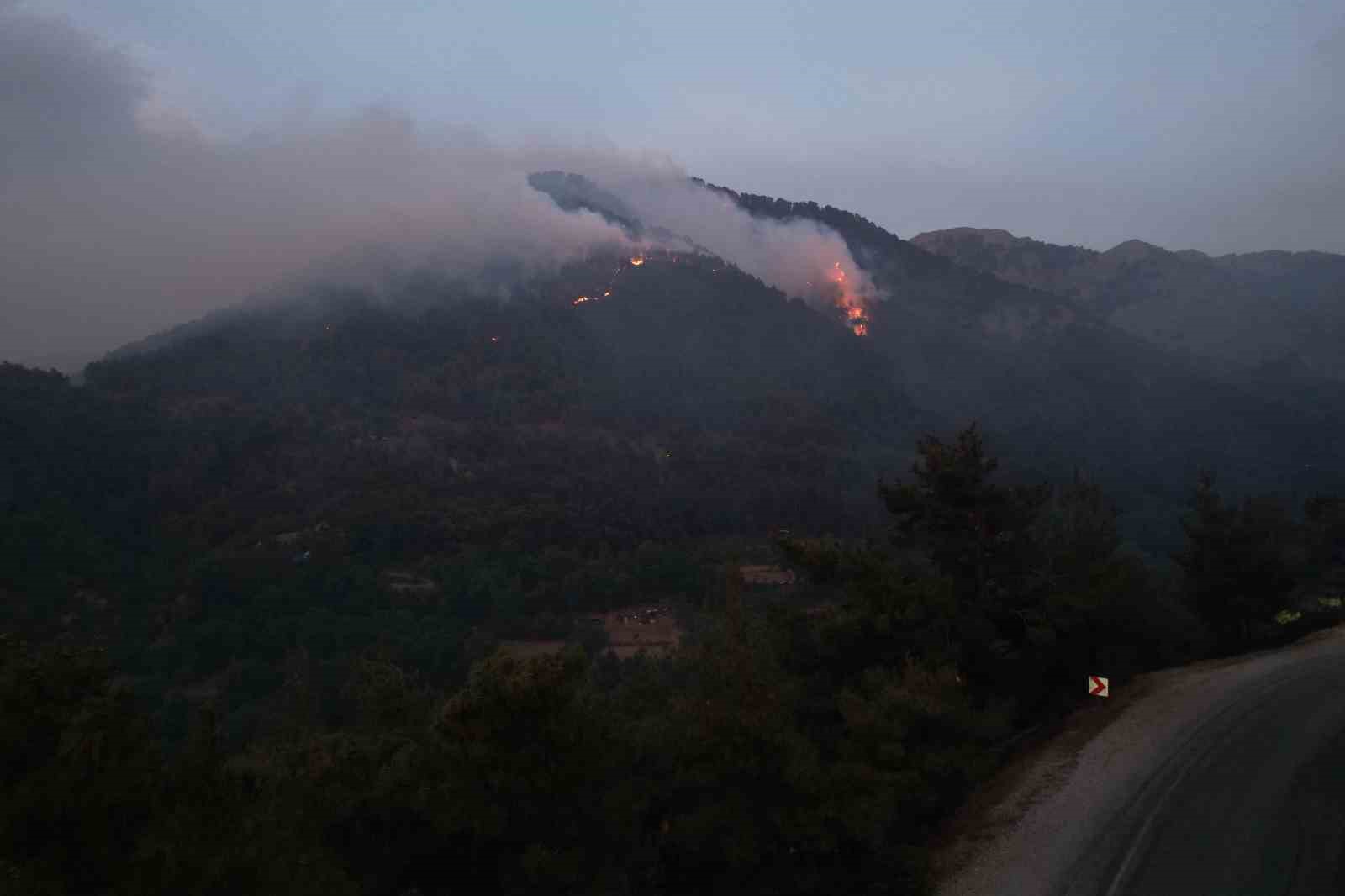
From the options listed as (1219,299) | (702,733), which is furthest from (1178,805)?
(1219,299)

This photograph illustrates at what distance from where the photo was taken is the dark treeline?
583cm

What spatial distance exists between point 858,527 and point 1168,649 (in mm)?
37622

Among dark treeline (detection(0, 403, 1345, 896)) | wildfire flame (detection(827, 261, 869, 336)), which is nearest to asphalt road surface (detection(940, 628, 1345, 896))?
dark treeline (detection(0, 403, 1345, 896))

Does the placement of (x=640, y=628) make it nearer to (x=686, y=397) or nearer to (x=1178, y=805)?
(x=1178, y=805)

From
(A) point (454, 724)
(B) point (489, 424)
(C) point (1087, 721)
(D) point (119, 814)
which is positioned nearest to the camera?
(D) point (119, 814)

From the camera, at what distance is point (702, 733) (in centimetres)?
930

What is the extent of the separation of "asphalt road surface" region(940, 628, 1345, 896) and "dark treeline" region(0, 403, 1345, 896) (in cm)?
92

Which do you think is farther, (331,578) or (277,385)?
(277,385)

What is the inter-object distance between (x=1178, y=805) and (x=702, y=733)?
6328 mm

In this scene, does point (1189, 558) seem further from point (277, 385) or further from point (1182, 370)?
point (1182, 370)

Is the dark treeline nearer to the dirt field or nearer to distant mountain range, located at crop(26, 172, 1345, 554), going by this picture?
the dirt field

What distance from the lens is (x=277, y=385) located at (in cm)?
8281

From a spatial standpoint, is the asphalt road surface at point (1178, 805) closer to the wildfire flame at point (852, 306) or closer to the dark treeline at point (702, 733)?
the dark treeline at point (702, 733)

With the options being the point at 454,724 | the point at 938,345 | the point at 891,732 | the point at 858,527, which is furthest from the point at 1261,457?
the point at 454,724
